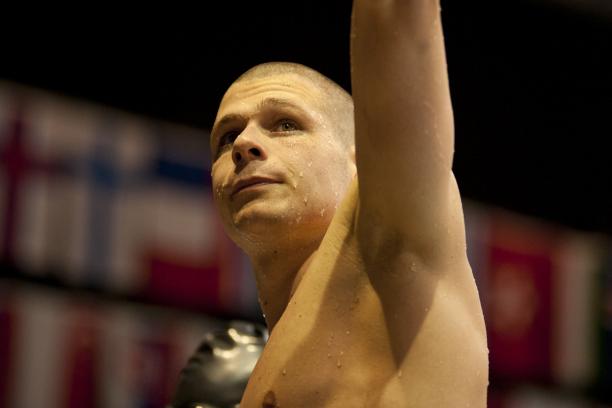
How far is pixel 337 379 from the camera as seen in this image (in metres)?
1.71

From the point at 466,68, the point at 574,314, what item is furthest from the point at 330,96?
the point at 574,314

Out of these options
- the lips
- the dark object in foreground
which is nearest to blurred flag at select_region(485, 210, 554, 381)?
the dark object in foreground

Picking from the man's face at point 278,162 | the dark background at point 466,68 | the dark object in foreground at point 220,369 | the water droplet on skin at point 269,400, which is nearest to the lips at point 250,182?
the man's face at point 278,162

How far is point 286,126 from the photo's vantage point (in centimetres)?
192

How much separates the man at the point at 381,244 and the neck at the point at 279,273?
2 centimetres

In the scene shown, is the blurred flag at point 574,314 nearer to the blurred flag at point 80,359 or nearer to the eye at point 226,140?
the blurred flag at point 80,359

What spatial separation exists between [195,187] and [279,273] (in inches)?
103

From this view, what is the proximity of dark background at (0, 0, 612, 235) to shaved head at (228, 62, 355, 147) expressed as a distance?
240cm

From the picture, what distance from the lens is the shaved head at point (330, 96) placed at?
1.97m

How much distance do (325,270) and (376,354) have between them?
0.42ft

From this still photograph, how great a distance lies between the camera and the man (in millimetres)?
1642

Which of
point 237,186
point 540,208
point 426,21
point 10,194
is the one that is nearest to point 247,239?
point 237,186

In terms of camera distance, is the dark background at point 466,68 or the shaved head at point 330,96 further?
the dark background at point 466,68

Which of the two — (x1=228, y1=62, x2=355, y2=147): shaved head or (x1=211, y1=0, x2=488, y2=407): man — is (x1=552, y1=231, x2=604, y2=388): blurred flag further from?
(x1=211, y1=0, x2=488, y2=407): man
